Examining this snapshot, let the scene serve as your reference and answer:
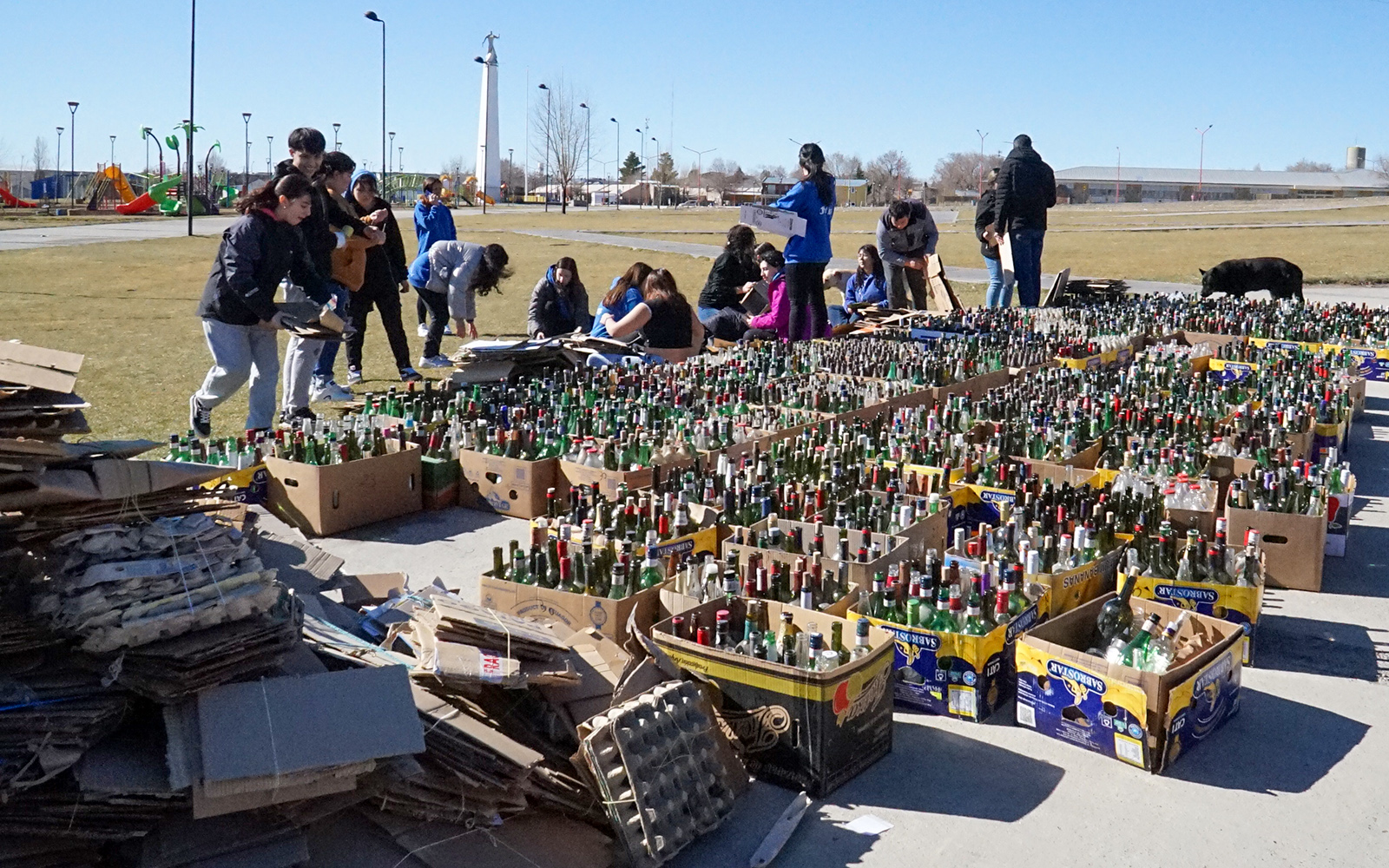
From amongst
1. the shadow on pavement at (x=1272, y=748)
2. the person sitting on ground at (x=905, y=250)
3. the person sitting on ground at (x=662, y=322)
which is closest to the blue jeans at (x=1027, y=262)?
the person sitting on ground at (x=905, y=250)

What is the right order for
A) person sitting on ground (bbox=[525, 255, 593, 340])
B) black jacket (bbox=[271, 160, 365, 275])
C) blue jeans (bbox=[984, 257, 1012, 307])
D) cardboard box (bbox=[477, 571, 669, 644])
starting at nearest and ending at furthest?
1. cardboard box (bbox=[477, 571, 669, 644])
2. black jacket (bbox=[271, 160, 365, 275])
3. person sitting on ground (bbox=[525, 255, 593, 340])
4. blue jeans (bbox=[984, 257, 1012, 307])

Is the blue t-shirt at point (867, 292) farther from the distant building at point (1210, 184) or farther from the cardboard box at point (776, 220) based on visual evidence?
the distant building at point (1210, 184)

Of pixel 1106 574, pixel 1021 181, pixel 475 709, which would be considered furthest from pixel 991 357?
pixel 475 709

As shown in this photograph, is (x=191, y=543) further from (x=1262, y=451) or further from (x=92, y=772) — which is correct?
(x=1262, y=451)

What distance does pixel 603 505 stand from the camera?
5.99 meters

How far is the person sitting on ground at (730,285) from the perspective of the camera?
40.8ft

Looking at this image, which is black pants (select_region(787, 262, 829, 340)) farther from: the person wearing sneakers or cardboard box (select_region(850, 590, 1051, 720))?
cardboard box (select_region(850, 590, 1051, 720))

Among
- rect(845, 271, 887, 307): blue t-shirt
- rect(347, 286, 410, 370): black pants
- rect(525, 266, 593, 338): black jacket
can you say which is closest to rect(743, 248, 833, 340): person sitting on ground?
rect(525, 266, 593, 338): black jacket

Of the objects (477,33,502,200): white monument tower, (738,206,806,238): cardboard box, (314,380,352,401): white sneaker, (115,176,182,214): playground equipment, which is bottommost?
(314,380,352,401): white sneaker

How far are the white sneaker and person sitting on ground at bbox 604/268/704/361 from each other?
2296 millimetres

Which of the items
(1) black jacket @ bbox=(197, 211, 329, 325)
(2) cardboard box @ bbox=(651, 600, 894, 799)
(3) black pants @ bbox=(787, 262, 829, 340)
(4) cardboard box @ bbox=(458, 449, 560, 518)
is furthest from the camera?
(3) black pants @ bbox=(787, 262, 829, 340)

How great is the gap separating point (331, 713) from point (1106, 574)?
3.52 metres

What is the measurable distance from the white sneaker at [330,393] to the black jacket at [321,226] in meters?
0.91

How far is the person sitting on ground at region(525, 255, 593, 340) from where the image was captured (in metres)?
11.0
